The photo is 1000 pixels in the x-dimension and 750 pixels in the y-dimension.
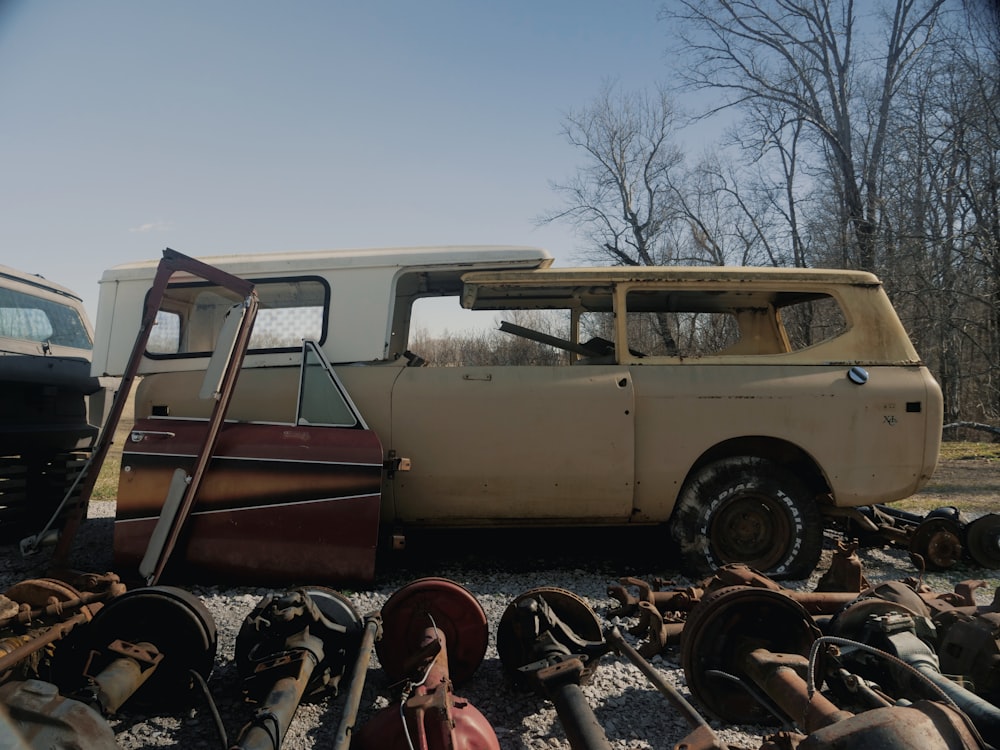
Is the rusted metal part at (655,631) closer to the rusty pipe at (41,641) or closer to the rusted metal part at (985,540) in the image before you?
the rusty pipe at (41,641)

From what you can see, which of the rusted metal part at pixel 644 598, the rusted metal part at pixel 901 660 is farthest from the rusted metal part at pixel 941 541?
the rusted metal part at pixel 644 598

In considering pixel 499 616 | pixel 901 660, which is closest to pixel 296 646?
pixel 499 616

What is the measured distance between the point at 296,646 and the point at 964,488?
9188mm

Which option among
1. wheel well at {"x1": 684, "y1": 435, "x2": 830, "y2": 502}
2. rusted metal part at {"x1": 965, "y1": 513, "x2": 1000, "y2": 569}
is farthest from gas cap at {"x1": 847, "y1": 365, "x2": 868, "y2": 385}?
rusted metal part at {"x1": 965, "y1": 513, "x2": 1000, "y2": 569}

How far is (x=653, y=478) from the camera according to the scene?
14.7ft

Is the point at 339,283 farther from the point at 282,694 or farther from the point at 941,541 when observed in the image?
the point at 941,541

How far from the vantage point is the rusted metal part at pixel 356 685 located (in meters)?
2.09

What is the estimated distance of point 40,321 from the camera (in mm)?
6332

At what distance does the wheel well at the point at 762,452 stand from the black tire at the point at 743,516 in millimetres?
87

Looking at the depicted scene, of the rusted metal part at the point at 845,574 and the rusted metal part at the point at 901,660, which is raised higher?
→ the rusted metal part at the point at 901,660

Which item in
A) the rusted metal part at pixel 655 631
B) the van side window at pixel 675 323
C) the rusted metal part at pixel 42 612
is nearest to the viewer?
the rusted metal part at pixel 42 612

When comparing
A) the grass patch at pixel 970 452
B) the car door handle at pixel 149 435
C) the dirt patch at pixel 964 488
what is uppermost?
the car door handle at pixel 149 435

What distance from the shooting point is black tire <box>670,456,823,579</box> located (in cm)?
450

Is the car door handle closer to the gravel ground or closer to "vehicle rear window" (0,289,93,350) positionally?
the gravel ground
